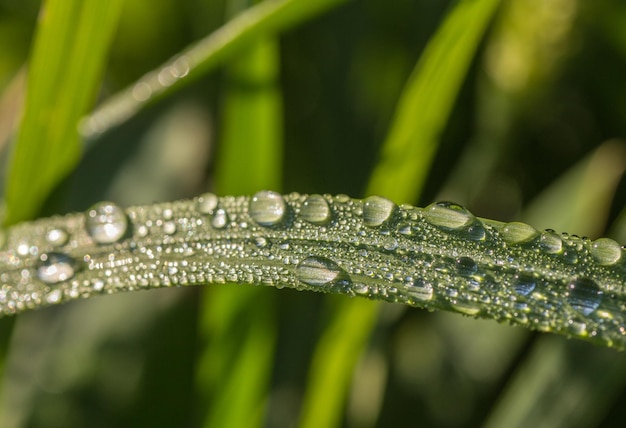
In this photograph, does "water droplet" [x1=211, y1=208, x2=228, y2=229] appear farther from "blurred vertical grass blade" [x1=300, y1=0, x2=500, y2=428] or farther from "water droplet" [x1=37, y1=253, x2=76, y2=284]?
"blurred vertical grass blade" [x1=300, y1=0, x2=500, y2=428]

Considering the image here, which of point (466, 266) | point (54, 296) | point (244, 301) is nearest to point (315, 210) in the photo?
point (466, 266)

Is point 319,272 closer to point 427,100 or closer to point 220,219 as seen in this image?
point 220,219

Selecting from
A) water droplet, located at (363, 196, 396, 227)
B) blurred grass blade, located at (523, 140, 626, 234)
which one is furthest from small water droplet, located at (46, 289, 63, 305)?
blurred grass blade, located at (523, 140, 626, 234)

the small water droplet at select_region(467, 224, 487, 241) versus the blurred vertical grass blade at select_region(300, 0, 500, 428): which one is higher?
the blurred vertical grass blade at select_region(300, 0, 500, 428)

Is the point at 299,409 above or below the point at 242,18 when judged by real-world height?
below

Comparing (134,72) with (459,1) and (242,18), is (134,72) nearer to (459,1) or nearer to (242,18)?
(242,18)

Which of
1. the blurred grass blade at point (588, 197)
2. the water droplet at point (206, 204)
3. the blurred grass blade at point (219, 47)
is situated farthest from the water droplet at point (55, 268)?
the blurred grass blade at point (588, 197)

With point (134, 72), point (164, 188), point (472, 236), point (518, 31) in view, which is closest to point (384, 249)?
point (472, 236)
